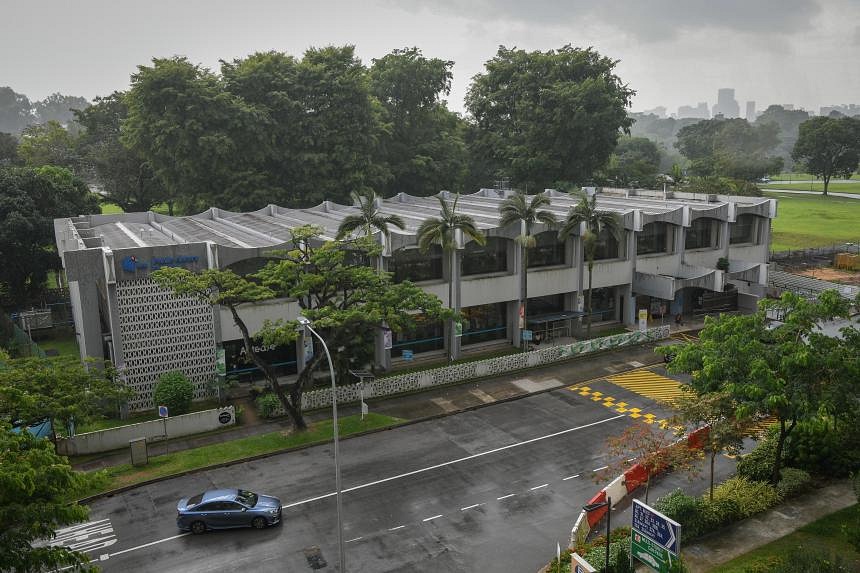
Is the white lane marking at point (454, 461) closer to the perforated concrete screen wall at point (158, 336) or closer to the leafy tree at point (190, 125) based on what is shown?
the perforated concrete screen wall at point (158, 336)

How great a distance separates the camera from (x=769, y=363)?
2669 centimetres

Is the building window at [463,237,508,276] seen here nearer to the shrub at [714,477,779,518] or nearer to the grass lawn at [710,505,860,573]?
the shrub at [714,477,779,518]

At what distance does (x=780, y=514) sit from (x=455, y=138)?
72250mm

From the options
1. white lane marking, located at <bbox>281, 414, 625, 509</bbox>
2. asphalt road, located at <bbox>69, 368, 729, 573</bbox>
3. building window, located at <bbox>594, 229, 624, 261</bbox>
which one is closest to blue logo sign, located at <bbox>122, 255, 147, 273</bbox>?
asphalt road, located at <bbox>69, 368, 729, 573</bbox>

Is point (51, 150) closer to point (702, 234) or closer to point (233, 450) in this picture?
point (233, 450)

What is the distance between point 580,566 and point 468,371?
24608 millimetres

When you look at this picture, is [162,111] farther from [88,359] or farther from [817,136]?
[817,136]

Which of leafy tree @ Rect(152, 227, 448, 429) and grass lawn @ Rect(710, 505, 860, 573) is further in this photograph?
leafy tree @ Rect(152, 227, 448, 429)

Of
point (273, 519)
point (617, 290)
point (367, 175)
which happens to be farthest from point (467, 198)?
point (273, 519)

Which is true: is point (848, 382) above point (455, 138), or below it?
below

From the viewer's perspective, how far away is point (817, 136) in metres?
133

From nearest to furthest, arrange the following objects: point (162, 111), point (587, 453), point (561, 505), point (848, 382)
→ point (848, 382) < point (561, 505) < point (587, 453) < point (162, 111)

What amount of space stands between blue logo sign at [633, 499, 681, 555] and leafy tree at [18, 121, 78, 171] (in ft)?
304

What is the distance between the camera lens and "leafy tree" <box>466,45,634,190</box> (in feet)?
280
